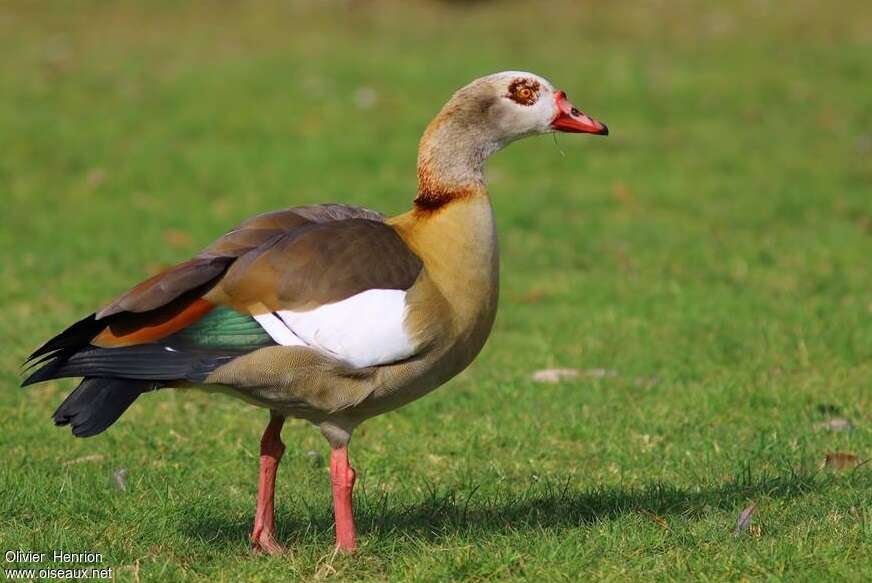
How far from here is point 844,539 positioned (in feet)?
15.1

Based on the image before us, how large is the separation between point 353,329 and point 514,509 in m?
1.12

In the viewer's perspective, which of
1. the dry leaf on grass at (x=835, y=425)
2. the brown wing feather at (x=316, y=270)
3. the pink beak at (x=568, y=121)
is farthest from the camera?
the dry leaf on grass at (x=835, y=425)

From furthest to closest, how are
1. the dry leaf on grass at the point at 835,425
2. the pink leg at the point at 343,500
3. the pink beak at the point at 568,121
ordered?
1. the dry leaf on grass at the point at 835,425
2. the pink beak at the point at 568,121
3. the pink leg at the point at 343,500

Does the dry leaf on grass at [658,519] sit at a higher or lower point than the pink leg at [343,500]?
lower

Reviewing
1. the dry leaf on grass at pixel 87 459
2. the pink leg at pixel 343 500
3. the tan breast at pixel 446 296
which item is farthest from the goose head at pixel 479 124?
the dry leaf on grass at pixel 87 459

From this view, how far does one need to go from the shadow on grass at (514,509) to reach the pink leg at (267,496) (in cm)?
10

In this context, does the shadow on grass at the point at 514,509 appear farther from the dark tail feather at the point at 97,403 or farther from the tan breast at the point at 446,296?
the dark tail feather at the point at 97,403

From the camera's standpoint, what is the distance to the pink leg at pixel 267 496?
4.79m

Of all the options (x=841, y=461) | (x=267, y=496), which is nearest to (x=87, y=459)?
(x=267, y=496)

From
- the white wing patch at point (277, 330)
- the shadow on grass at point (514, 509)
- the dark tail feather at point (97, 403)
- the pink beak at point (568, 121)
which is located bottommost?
the shadow on grass at point (514, 509)

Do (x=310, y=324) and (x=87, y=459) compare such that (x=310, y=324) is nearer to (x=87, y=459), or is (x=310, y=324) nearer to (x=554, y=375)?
(x=87, y=459)

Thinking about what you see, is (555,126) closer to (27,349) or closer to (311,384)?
(311,384)

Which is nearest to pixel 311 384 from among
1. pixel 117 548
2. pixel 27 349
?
pixel 117 548

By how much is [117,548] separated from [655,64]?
10.8 metres
